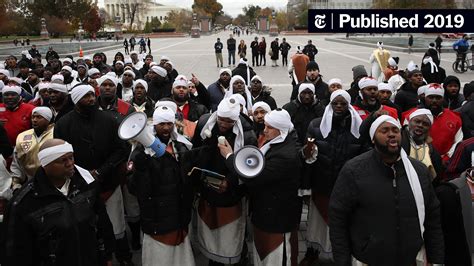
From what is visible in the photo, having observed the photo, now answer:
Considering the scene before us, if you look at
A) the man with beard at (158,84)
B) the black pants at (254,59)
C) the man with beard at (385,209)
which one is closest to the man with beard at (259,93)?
the man with beard at (158,84)

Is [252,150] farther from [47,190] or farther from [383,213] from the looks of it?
[47,190]

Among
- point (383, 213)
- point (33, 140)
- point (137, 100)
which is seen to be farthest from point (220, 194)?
point (137, 100)

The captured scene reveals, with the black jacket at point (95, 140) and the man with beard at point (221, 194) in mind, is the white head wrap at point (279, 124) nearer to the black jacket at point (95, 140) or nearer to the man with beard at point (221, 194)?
Result: the man with beard at point (221, 194)

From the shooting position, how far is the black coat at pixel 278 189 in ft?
12.4

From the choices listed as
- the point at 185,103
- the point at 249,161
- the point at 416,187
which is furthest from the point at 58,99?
the point at 416,187

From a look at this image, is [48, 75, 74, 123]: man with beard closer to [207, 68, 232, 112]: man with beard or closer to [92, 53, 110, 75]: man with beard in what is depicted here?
[207, 68, 232, 112]: man with beard

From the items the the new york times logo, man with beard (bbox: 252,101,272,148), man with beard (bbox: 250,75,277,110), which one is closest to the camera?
man with beard (bbox: 252,101,272,148)

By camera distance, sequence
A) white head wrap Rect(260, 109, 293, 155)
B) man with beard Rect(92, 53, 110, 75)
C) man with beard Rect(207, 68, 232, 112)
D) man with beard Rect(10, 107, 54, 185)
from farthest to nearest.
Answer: man with beard Rect(92, 53, 110, 75) < man with beard Rect(207, 68, 232, 112) < man with beard Rect(10, 107, 54, 185) < white head wrap Rect(260, 109, 293, 155)

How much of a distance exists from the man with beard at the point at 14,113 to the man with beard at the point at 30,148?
892 millimetres

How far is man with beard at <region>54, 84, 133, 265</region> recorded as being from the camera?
4410 mm

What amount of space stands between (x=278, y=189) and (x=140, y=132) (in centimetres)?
132

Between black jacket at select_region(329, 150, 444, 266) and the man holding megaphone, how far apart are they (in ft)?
2.45

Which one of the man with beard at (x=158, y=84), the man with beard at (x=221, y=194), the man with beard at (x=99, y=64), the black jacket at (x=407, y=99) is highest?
the man with beard at (x=99, y=64)

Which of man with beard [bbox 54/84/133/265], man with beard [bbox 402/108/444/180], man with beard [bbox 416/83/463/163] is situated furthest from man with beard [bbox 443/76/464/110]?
man with beard [bbox 54/84/133/265]
